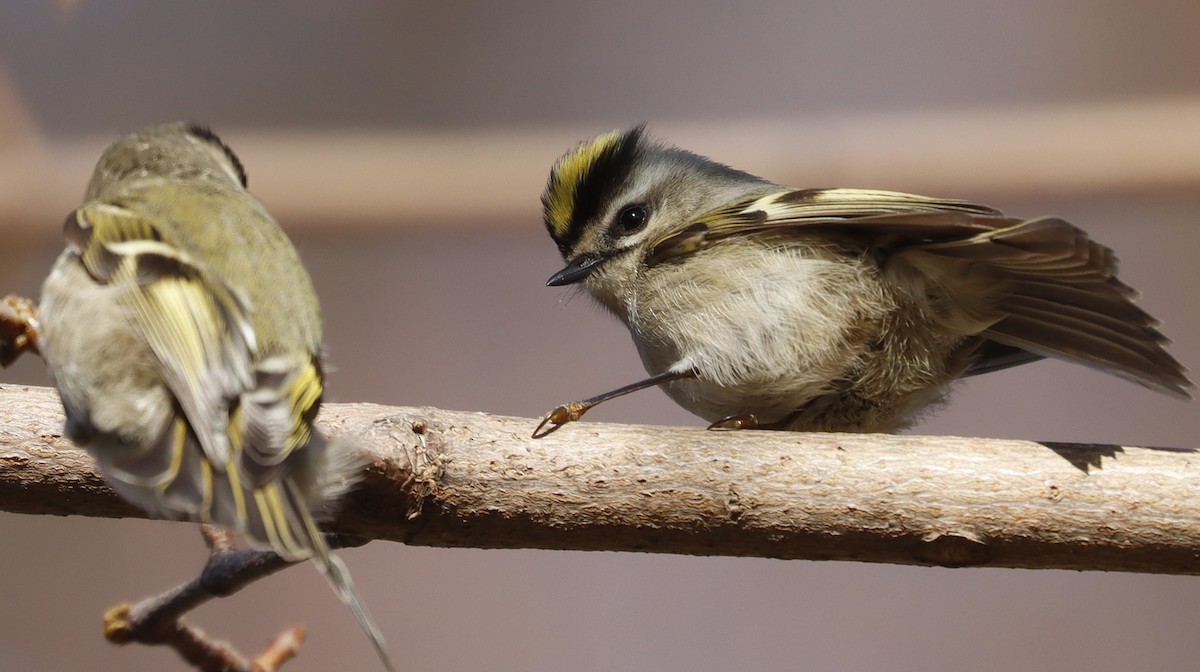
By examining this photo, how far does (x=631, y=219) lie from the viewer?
1.51 meters

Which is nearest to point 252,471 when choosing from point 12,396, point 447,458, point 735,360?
point 447,458

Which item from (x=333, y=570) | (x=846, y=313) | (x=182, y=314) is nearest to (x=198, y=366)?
(x=182, y=314)

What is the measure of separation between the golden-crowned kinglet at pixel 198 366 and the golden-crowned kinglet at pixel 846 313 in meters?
0.41

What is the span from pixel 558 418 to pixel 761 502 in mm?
242

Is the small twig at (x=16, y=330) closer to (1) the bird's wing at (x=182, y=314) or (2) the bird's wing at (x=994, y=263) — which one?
(1) the bird's wing at (x=182, y=314)

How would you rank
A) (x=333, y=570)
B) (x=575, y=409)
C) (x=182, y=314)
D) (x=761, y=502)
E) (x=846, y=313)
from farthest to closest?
(x=846, y=313) < (x=575, y=409) < (x=761, y=502) < (x=182, y=314) < (x=333, y=570)

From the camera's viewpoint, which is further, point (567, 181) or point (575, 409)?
point (567, 181)

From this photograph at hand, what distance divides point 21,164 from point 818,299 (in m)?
A: 2.08

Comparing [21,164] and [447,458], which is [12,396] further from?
[21,164]

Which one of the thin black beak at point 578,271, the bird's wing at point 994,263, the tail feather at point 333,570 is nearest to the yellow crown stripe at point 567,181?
the thin black beak at point 578,271

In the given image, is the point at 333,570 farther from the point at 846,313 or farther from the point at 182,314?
the point at 846,313

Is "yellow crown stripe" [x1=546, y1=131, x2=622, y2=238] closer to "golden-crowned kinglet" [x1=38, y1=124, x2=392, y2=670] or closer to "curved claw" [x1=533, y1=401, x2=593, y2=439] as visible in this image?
"curved claw" [x1=533, y1=401, x2=593, y2=439]

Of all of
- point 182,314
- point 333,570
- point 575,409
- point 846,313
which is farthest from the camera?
point 846,313

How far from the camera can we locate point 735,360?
52.2 inches
